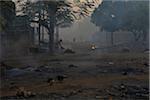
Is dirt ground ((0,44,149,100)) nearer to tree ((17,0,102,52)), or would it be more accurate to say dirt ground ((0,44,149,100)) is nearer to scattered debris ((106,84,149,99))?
scattered debris ((106,84,149,99))

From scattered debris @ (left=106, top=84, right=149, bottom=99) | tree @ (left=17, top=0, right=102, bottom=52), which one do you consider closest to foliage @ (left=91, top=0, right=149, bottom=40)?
tree @ (left=17, top=0, right=102, bottom=52)

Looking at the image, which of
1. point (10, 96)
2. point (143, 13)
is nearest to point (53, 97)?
point (10, 96)

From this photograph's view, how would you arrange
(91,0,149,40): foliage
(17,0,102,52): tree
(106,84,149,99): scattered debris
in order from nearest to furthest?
(106,84,149,99): scattered debris, (17,0,102,52): tree, (91,0,149,40): foliage

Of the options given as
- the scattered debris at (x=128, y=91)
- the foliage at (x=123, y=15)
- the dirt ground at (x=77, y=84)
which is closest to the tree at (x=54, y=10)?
the dirt ground at (x=77, y=84)

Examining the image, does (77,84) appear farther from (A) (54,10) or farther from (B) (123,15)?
(B) (123,15)

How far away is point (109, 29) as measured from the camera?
1826 inches

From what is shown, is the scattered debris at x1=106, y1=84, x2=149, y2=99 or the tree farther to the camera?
the tree

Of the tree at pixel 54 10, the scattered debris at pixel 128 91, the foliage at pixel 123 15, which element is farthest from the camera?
the foliage at pixel 123 15

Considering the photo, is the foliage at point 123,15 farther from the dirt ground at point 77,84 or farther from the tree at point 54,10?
the dirt ground at point 77,84

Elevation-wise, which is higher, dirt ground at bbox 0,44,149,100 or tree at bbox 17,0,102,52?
tree at bbox 17,0,102,52

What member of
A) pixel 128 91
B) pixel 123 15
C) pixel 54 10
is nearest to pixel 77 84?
pixel 128 91

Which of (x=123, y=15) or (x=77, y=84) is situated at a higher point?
(x=123, y=15)

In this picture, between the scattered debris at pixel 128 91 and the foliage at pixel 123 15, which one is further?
the foliage at pixel 123 15


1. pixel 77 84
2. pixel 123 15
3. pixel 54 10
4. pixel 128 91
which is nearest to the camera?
pixel 128 91
